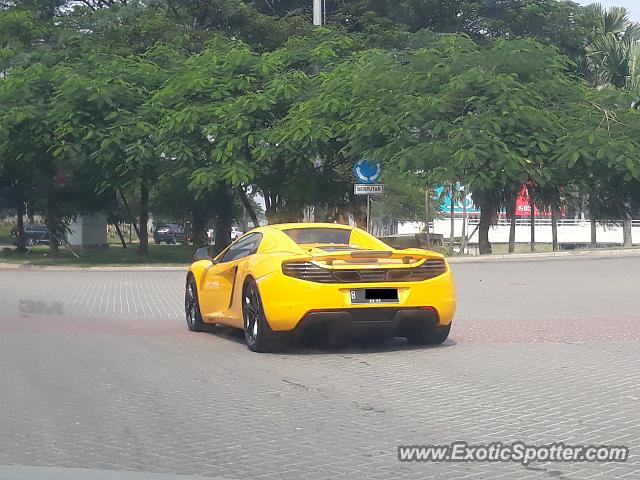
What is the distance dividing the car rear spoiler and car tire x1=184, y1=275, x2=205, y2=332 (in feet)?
10.7

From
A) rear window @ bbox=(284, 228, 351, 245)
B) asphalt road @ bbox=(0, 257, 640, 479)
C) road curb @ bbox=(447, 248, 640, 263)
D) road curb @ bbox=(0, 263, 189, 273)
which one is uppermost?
rear window @ bbox=(284, 228, 351, 245)

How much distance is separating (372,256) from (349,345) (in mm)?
1507

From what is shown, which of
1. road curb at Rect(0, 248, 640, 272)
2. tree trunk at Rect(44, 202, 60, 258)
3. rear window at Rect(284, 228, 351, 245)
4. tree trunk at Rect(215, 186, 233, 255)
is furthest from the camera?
tree trunk at Rect(215, 186, 233, 255)

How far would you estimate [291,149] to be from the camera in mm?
29031

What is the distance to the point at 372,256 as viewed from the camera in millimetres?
10867

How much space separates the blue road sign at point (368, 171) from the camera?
28.6 m

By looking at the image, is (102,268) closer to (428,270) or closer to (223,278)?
(223,278)

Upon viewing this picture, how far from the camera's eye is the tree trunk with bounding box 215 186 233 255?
3625 cm

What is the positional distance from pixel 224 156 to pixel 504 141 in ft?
26.1

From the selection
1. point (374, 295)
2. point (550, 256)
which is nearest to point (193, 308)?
point (374, 295)

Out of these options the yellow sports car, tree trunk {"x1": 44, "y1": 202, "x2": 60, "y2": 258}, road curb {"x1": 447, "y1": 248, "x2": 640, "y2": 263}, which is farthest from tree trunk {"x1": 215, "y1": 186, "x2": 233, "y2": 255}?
the yellow sports car

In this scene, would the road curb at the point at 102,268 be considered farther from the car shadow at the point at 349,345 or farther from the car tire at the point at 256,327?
the car tire at the point at 256,327

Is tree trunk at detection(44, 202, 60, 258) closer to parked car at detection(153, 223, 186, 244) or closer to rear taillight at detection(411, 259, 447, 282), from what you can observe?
rear taillight at detection(411, 259, 447, 282)

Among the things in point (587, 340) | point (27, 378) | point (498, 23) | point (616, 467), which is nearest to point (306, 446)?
point (616, 467)
